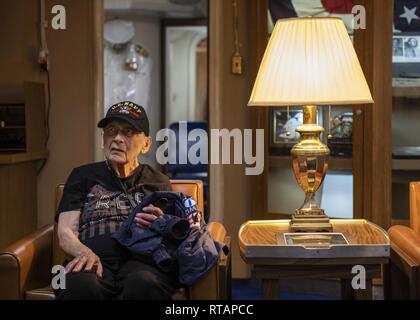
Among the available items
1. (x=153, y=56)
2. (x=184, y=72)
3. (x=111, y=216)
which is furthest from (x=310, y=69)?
(x=184, y=72)

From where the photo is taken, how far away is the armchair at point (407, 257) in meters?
2.54

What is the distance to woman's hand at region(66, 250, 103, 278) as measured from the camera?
2508mm

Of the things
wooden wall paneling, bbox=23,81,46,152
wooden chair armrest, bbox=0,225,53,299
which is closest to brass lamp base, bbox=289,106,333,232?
wooden chair armrest, bbox=0,225,53,299

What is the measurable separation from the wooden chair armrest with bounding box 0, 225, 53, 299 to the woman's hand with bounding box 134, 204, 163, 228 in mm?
Result: 462

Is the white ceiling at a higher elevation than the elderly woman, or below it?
higher

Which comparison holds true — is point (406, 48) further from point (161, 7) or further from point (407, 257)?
point (161, 7)

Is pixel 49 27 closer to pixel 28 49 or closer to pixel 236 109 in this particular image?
pixel 28 49

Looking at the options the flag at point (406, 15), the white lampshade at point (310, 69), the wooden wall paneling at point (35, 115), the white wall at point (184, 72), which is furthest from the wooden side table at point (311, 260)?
the white wall at point (184, 72)

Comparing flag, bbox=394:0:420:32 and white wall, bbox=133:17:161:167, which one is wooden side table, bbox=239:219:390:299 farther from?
white wall, bbox=133:17:161:167

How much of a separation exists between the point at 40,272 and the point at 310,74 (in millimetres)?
1348

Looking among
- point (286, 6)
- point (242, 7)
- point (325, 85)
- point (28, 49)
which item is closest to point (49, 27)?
point (28, 49)

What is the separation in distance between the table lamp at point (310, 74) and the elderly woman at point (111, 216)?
1.80ft

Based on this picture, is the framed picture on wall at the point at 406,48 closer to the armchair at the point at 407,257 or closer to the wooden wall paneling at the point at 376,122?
the wooden wall paneling at the point at 376,122
